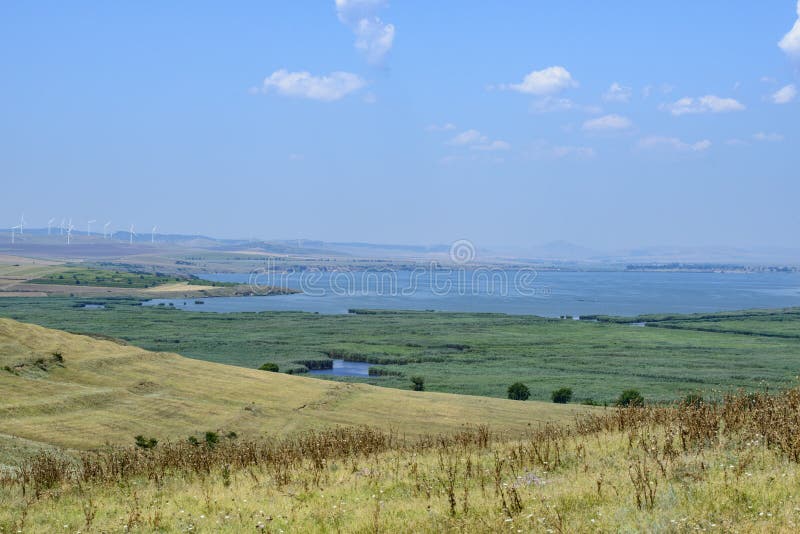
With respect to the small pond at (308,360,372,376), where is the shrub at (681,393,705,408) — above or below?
above

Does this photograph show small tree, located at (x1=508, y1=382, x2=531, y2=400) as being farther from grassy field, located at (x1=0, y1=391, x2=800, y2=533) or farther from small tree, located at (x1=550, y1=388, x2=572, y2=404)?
grassy field, located at (x1=0, y1=391, x2=800, y2=533)

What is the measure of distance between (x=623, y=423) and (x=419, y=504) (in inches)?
238

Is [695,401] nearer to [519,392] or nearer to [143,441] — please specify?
[143,441]

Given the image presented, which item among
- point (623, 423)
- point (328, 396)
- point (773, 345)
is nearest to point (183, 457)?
point (623, 423)

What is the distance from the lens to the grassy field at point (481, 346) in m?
63.2

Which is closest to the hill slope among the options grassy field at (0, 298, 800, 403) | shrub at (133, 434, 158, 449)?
shrub at (133, 434, 158, 449)

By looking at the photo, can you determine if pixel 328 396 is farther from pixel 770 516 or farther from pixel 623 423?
pixel 770 516

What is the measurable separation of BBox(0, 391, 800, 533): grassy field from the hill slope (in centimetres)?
1360

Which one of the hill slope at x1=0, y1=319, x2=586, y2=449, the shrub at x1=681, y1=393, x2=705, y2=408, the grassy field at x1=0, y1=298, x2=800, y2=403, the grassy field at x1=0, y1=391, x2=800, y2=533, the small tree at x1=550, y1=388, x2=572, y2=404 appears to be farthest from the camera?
the grassy field at x1=0, y1=298, x2=800, y2=403

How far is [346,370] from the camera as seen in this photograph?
7475cm

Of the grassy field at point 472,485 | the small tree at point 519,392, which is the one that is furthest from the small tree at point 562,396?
the grassy field at point 472,485

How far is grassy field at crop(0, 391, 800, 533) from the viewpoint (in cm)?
793

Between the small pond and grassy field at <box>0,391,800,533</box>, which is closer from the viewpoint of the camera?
grassy field at <box>0,391,800,533</box>

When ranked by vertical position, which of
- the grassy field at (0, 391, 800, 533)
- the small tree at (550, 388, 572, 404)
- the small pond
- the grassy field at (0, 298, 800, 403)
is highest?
the grassy field at (0, 391, 800, 533)
